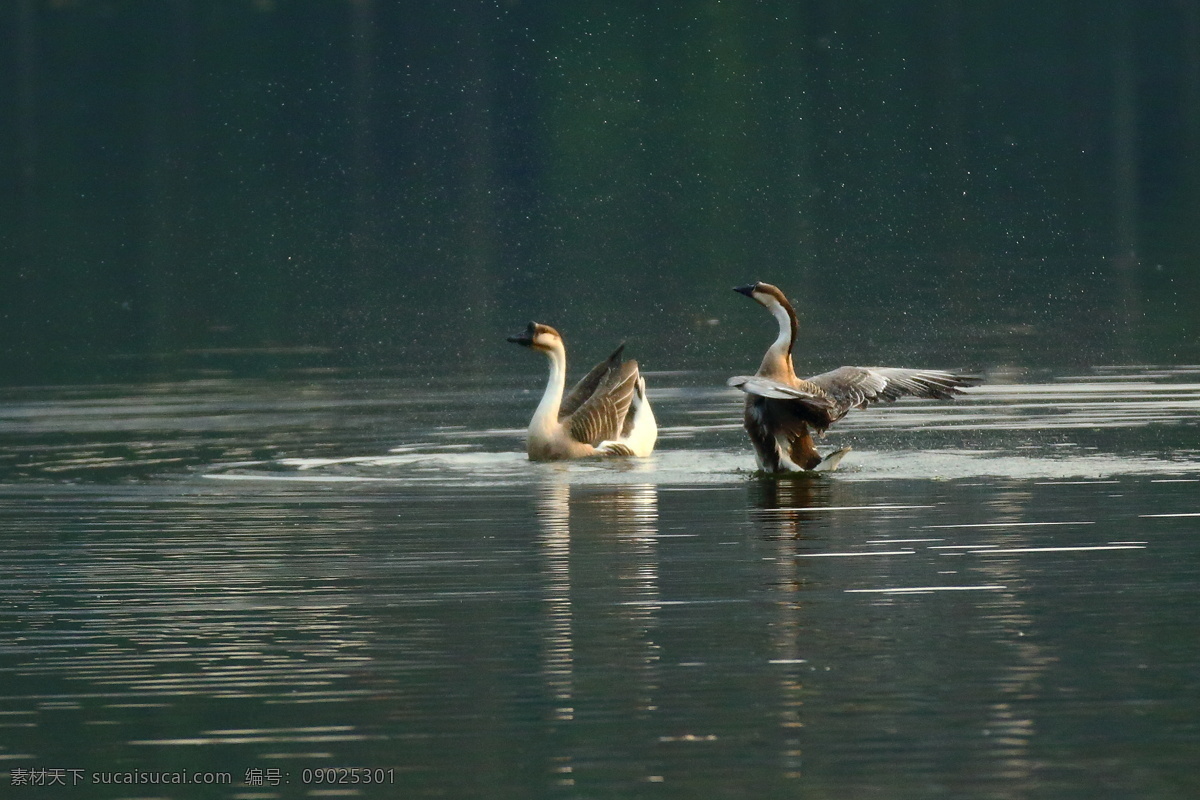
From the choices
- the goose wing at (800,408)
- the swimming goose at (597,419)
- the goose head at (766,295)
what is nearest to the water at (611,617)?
the swimming goose at (597,419)

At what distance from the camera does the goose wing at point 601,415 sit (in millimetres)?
18906

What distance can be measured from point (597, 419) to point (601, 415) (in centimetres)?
5

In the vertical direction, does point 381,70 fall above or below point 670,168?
above

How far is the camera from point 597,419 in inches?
747

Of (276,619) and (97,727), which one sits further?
(276,619)

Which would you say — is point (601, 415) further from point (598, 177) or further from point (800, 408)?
point (598, 177)

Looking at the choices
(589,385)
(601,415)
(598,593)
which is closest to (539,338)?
(589,385)

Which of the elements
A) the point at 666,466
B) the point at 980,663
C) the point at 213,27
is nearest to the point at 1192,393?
the point at 666,466

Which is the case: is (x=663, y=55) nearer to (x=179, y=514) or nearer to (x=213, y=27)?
(x=213, y=27)

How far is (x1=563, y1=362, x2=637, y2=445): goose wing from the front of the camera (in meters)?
18.9

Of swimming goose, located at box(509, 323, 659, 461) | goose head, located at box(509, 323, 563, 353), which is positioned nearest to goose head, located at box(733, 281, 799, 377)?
swimming goose, located at box(509, 323, 659, 461)

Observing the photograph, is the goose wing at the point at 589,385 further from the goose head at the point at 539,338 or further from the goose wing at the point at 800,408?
the goose wing at the point at 800,408

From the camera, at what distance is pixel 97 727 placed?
9.41m

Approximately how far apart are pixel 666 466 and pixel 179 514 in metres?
3.82
